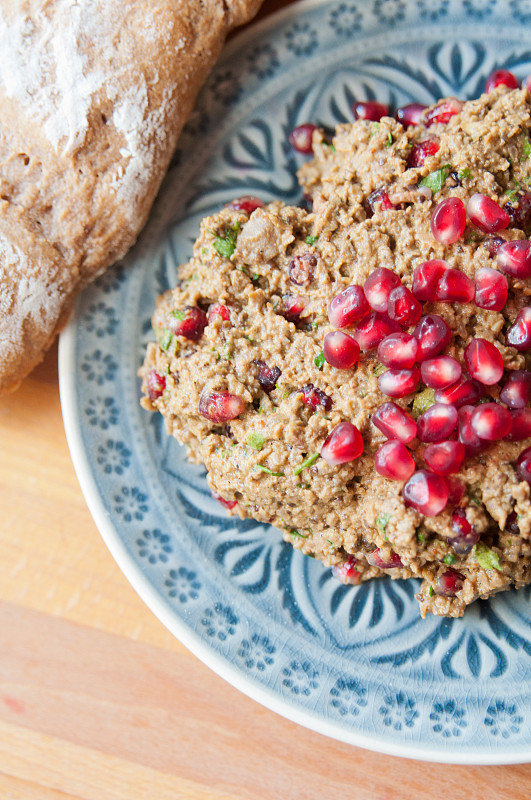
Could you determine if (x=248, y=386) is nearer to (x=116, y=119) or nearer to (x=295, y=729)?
(x=116, y=119)

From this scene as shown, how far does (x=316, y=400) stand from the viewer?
6.34ft

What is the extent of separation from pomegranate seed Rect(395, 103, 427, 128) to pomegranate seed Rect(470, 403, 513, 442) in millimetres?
1112

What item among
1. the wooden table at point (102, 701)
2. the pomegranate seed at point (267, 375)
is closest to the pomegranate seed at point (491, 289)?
the pomegranate seed at point (267, 375)

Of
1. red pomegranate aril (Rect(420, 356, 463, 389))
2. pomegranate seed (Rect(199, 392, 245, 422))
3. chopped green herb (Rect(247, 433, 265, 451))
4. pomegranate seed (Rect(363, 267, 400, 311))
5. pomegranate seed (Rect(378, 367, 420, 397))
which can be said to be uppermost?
pomegranate seed (Rect(363, 267, 400, 311))

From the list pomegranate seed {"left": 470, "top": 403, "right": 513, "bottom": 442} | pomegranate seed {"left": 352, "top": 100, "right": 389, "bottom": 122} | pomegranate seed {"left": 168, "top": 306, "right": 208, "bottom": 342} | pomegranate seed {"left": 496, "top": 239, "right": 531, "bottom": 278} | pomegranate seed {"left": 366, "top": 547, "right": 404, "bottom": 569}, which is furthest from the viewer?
pomegranate seed {"left": 352, "top": 100, "right": 389, "bottom": 122}

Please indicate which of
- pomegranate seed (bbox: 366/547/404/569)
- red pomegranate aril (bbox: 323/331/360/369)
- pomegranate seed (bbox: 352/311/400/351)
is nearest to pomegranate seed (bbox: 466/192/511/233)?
pomegranate seed (bbox: 352/311/400/351)

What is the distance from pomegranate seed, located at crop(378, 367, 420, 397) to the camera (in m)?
1.83

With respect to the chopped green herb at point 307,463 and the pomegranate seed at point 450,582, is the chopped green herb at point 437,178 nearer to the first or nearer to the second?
the chopped green herb at point 307,463

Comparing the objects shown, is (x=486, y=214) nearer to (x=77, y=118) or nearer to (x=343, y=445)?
(x=343, y=445)

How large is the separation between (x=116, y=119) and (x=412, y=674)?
2.06m

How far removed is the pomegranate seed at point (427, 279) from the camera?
185 centimetres

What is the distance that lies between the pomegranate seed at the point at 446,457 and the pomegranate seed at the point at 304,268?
25.2 inches

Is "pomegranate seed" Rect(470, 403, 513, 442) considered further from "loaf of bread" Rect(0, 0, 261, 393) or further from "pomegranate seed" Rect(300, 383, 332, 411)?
"loaf of bread" Rect(0, 0, 261, 393)

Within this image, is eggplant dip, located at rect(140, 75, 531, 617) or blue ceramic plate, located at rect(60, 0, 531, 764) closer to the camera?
eggplant dip, located at rect(140, 75, 531, 617)
